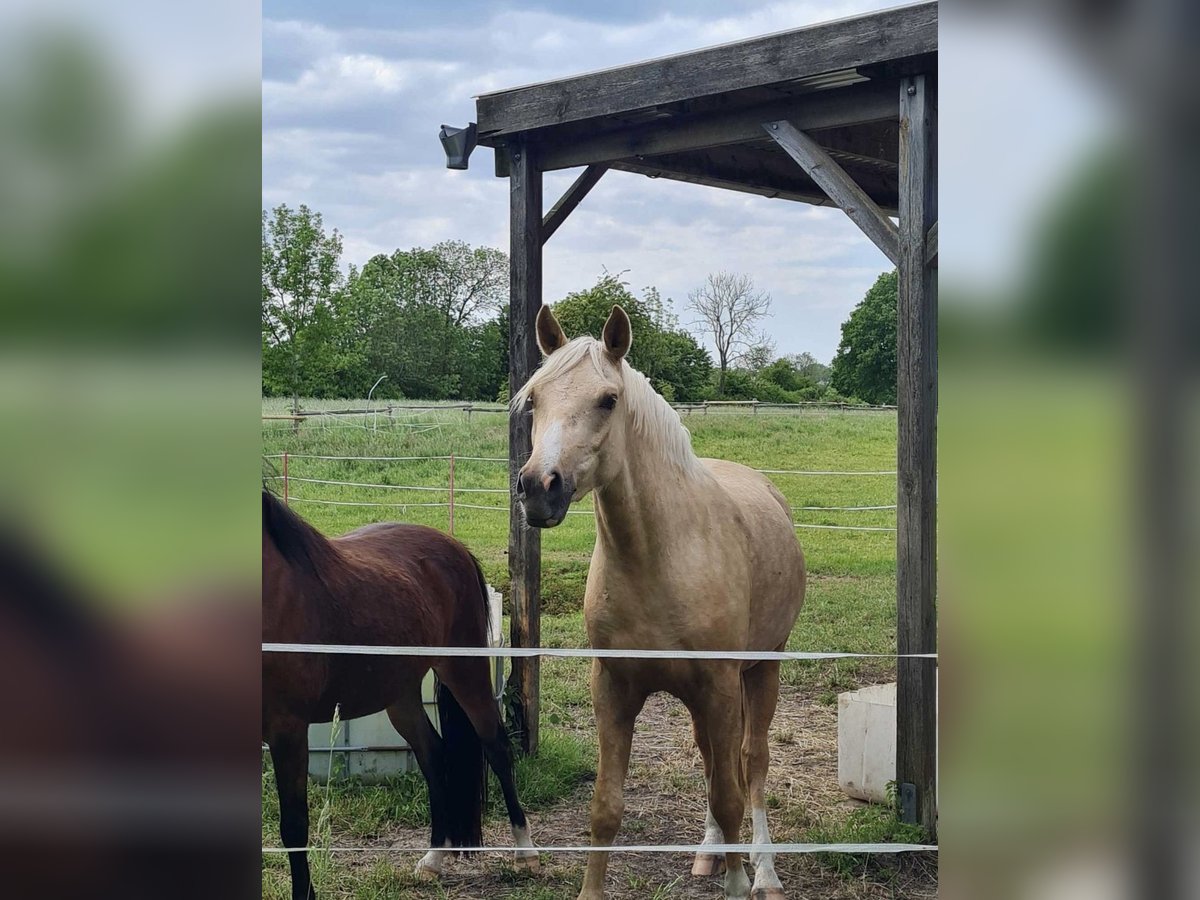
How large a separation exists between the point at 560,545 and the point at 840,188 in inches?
144

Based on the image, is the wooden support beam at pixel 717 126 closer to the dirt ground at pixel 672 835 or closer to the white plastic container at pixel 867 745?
the white plastic container at pixel 867 745

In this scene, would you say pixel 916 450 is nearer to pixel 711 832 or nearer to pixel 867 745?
pixel 867 745

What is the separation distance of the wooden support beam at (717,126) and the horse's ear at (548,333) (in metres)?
1.11

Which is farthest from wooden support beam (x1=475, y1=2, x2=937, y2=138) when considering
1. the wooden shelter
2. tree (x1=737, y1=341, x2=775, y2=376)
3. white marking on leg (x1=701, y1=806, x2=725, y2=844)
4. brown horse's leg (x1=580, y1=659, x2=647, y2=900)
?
white marking on leg (x1=701, y1=806, x2=725, y2=844)

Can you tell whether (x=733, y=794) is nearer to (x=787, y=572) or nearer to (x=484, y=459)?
(x=787, y=572)

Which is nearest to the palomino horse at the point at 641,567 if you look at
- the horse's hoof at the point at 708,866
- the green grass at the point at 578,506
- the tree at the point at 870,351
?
the horse's hoof at the point at 708,866

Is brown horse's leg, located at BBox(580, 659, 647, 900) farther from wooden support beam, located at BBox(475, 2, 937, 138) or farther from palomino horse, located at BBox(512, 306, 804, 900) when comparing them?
wooden support beam, located at BBox(475, 2, 937, 138)

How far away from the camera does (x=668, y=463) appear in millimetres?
2674

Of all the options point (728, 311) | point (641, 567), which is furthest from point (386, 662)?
point (728, 311)

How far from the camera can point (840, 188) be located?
2.97m

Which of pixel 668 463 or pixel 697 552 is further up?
pixel 668 463

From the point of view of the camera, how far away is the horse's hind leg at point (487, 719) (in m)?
3.14
